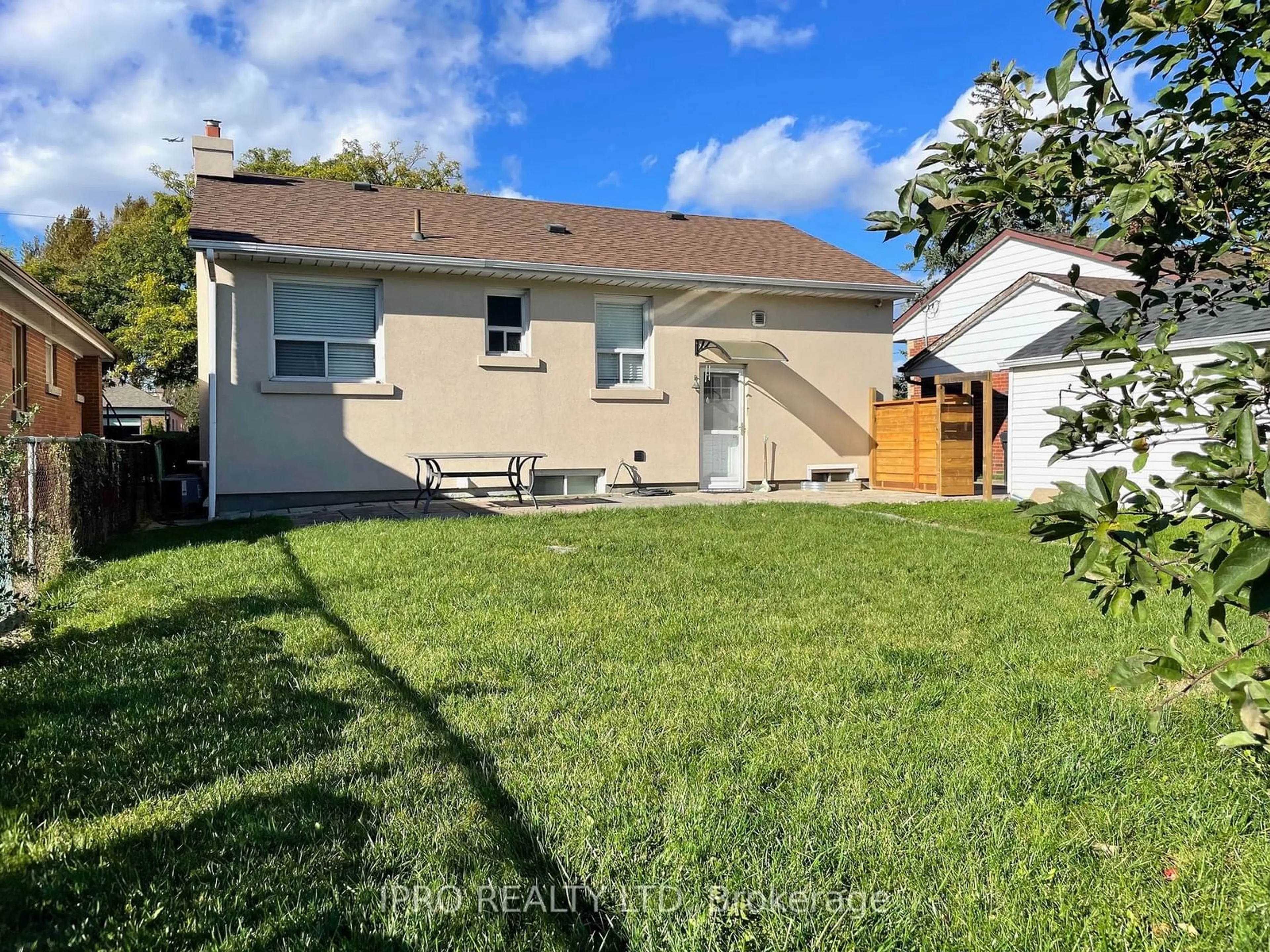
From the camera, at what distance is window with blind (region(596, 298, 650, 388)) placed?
45.5ft

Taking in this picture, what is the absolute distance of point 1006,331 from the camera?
61.7 ft

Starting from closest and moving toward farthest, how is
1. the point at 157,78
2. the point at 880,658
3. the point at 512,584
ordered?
the point at 880,658, the point at 512,584, the point at 157,78

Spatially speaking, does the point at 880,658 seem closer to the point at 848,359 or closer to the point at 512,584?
the point at 512,584

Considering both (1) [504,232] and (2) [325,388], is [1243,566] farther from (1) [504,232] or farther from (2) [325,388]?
(1) [504,232]

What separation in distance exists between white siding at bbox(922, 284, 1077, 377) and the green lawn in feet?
46.3

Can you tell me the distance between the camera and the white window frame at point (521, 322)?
13.0 meters

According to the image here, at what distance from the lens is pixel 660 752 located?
3.07m

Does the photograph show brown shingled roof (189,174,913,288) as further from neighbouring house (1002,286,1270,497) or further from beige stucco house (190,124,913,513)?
Result: neighbouring house (1002,286,1270,497)

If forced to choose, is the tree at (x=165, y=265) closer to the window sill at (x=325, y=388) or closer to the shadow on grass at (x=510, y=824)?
the window sill at (x=325, y=388)

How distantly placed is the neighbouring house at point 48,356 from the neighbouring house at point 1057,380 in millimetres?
13876

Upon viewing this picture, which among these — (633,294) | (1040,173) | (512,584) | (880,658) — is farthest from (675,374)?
(1040,173)

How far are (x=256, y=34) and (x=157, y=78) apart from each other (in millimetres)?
9916

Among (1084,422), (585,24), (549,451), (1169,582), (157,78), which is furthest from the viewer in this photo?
(157,78)

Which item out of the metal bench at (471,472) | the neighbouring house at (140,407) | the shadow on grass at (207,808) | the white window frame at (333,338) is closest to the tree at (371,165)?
the neighbouring house at (140,407)
